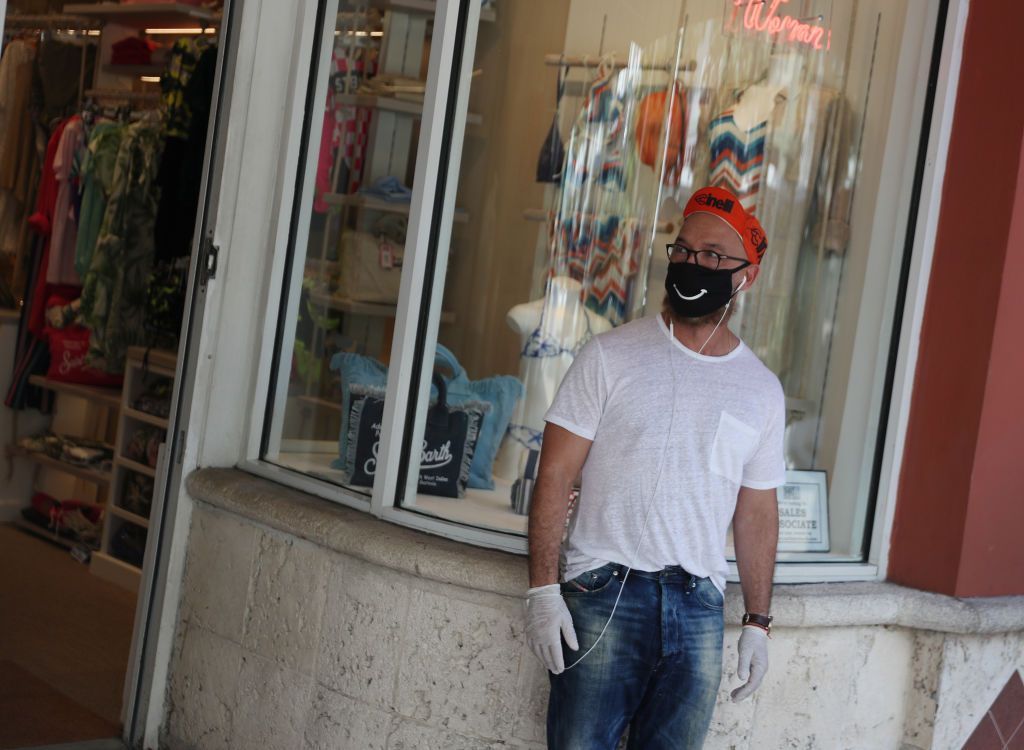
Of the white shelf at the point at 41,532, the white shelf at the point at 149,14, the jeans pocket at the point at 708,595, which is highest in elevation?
the white shelf at the point at 149,14

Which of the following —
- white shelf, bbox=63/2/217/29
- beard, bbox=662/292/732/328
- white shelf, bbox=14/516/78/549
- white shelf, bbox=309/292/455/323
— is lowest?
white shelf, bbox=14/516/78/549

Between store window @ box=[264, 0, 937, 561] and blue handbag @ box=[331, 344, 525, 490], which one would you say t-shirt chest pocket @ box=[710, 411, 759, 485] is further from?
blue handbag @ box=[331, 344, 525, 490]

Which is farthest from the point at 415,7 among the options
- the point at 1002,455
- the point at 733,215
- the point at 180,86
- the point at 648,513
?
the point at 180,86

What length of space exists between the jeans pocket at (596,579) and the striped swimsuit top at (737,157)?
1.68 metres

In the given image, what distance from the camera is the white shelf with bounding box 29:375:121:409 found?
6.08 metres

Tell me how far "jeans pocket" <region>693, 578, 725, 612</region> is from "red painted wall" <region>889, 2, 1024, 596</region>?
1.09 metres

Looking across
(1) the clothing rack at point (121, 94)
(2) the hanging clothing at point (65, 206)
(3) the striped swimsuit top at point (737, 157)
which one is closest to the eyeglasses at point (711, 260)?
(3) the striped swimsuit top at point (737, 157)

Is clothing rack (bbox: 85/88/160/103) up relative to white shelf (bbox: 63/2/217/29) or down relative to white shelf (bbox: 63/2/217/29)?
down

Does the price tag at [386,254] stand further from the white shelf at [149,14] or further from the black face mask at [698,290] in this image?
the white shelf at [149,14]

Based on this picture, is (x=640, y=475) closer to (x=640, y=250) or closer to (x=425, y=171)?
(x=425, y=171)

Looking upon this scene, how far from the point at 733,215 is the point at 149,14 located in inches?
189

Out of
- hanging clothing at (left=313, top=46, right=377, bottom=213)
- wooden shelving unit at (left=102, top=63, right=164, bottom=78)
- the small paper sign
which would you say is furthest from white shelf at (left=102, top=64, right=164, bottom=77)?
the small paper sign

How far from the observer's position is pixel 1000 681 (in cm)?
363

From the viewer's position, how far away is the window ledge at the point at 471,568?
3080 millimetres
